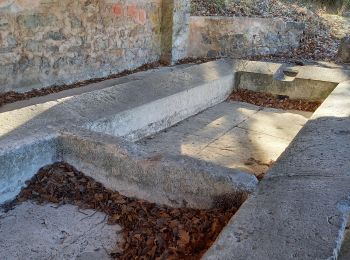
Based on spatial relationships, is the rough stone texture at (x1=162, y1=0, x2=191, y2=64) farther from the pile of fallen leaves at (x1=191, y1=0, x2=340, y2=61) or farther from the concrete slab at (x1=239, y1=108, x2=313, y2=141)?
the concrete slab at (x1=239, y1=108, x2=313, y2=141)

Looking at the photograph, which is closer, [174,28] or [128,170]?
[128,170]

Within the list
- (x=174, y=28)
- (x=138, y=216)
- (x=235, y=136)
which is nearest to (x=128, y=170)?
(x=138, y=216)

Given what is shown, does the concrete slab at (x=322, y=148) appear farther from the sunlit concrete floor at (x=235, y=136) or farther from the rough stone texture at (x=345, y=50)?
the rough stone texture at (x=345, y=50)

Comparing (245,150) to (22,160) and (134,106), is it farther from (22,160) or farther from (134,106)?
(22,160)

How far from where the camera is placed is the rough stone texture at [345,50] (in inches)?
292

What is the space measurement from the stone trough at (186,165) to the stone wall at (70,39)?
5.40ft

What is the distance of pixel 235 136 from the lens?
3.97 meters

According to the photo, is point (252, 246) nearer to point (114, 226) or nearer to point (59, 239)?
point (114, 226)

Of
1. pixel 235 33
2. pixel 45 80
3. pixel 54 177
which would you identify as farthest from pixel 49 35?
pixel 235 33

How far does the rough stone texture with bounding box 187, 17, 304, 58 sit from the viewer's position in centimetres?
794

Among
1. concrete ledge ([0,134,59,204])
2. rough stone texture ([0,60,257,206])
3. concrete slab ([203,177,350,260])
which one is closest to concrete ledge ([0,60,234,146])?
rough stone texture ([0,60,257,206])

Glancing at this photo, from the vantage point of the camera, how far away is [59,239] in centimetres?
210

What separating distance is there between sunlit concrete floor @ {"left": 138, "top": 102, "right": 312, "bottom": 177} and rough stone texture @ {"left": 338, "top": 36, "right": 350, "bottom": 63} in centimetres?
341

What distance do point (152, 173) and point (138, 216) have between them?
26 cm
